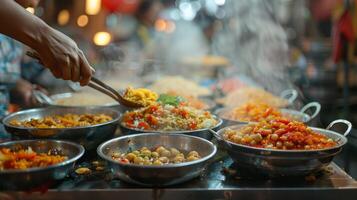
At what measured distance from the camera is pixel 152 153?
2582mm

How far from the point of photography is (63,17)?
12453mm

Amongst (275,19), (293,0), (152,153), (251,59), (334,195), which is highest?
(293,0)

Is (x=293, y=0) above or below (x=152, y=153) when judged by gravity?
above

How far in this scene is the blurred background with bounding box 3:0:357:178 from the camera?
6.21 meters

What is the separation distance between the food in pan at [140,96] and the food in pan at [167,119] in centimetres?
17

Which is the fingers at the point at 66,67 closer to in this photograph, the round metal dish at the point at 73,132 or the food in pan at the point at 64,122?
the round metal dish at the point at 73,132

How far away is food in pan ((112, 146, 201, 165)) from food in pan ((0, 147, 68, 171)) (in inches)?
15.8

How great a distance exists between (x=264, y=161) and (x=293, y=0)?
1083cm

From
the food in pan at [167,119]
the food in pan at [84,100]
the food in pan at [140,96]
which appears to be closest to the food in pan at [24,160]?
the food in pan at [167,119]

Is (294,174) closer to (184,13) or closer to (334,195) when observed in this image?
(334,195)

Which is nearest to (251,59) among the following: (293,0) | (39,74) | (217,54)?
(217,54)

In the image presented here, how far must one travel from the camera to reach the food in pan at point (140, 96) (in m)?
3.53

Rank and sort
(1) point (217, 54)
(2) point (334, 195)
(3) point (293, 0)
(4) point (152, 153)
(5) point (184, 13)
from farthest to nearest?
(5) point (184, 13)
(3) point (293, 0)
(1) point (217, 54)
(4) point (152, 153)
(2) point (334, 195)

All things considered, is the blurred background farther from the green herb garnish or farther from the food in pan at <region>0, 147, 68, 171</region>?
the food in pan at <region>0, 147, 68, 171</region>
